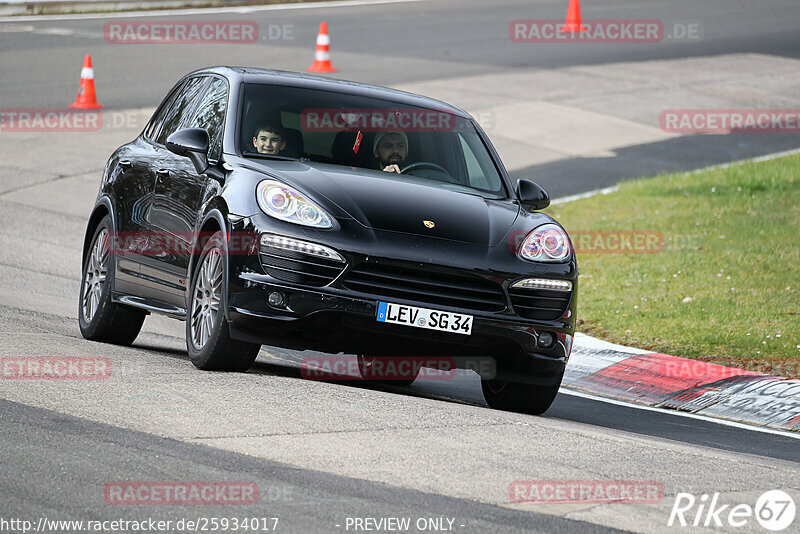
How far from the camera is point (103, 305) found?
9070 mm

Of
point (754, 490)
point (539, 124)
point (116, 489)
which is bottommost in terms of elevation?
point (539, 124)

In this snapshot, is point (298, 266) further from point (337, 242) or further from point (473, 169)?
point (473, 169)

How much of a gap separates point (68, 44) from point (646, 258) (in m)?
14.5

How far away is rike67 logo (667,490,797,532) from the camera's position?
209 inches

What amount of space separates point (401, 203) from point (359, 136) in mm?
993

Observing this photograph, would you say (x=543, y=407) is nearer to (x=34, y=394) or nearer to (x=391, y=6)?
(x=34, y=394)

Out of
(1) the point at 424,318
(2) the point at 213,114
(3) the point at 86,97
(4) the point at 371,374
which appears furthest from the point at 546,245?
(3) the point at 86,97

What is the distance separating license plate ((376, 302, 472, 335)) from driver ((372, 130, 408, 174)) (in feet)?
4.47

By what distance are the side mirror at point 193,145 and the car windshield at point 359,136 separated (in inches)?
8.8

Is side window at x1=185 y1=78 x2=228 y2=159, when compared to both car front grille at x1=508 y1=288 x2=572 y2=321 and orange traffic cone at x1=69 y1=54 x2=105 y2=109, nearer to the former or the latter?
car front grille at x1=508 y1=288 x2=572 y2=321

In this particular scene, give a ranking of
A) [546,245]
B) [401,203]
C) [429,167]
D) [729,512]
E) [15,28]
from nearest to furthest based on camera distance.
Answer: [729,512] → [401,203] → [546,245] → [429,167] → [15,28]

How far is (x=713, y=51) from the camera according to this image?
88.7 ft

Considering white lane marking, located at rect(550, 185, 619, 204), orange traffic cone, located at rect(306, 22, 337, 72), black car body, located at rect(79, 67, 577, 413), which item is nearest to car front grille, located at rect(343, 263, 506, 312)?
black car body, located at rect(79, 67, 577, 413)

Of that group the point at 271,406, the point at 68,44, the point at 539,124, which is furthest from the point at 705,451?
the point at 68,44
